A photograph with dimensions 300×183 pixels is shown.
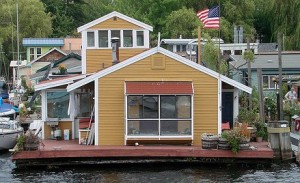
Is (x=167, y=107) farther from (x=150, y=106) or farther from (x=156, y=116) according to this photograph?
(x=150, y=106)

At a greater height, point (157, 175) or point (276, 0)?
point (276, 0)

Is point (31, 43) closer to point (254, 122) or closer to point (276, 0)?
point (276, 0)

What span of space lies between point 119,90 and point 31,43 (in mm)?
50029

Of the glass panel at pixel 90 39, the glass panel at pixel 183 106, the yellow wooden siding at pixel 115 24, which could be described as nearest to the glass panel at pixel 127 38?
the yellow wooden siding at pixel 115 24

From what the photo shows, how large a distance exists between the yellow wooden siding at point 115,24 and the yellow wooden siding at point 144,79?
461cm

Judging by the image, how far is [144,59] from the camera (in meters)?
32.3

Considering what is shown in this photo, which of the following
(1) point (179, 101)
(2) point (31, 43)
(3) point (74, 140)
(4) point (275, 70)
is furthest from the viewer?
(2) point (31, 43)

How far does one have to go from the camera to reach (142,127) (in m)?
31.7

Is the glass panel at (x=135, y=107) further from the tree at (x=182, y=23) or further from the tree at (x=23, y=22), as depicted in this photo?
the tree at (x=23, y=22)

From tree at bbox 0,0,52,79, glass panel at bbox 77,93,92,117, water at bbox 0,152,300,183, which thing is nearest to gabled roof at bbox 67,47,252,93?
glass panel at bbox 77,93,92,117

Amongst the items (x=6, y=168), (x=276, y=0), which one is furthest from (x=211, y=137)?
(x=276, y=0)

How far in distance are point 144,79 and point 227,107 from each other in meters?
4.99

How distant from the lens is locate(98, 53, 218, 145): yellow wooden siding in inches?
1271

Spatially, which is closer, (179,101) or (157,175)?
(157,175)
